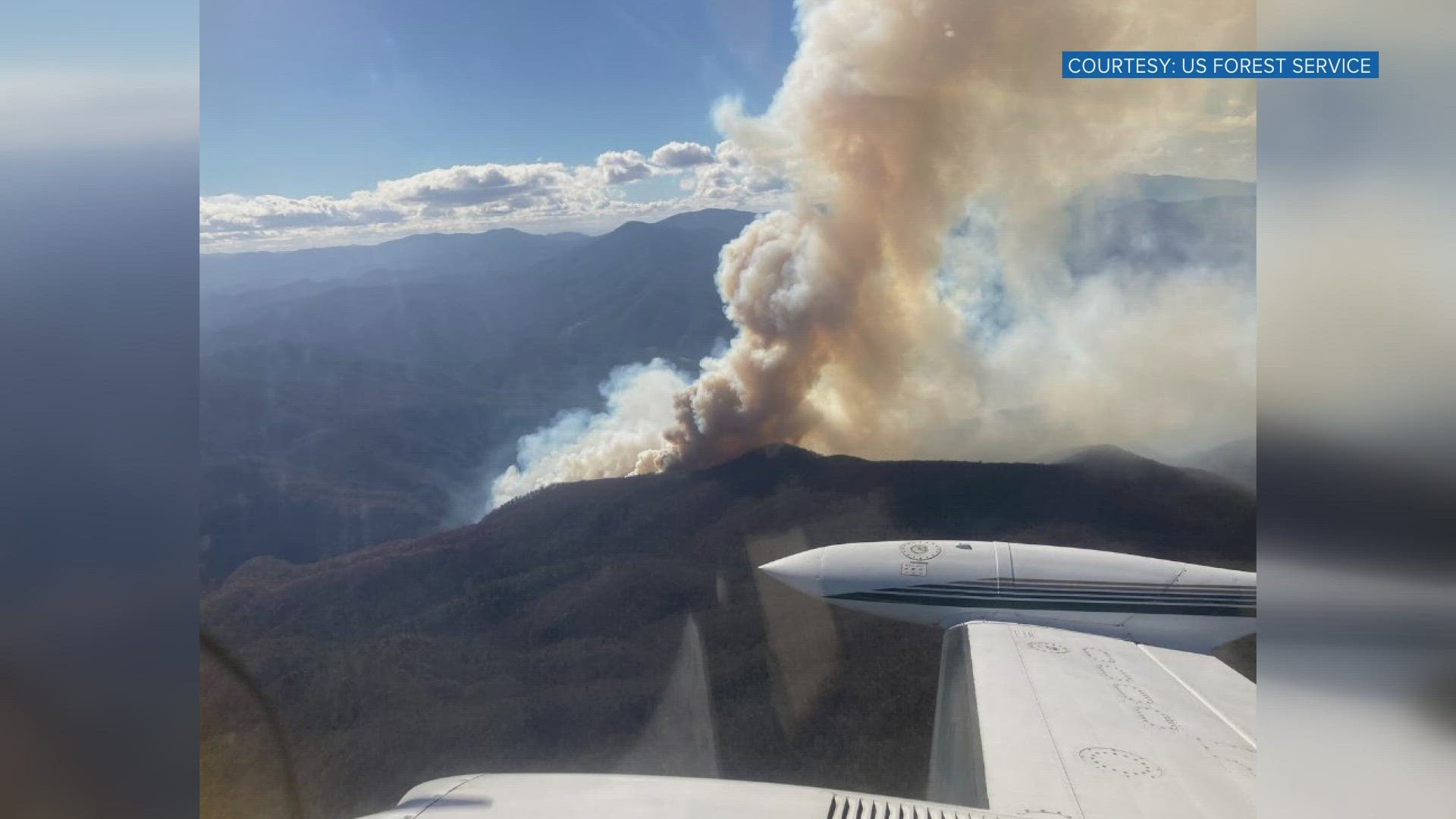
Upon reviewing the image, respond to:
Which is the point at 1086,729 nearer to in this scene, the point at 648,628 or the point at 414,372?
the point at 648,628

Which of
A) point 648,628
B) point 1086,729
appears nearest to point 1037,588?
point 1086,729

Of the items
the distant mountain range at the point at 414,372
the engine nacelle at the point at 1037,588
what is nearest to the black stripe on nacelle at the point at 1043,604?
the engine nacelle at the point at 1037,588

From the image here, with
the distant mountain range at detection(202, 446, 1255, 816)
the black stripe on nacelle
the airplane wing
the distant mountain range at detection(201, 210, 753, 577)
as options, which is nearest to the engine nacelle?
the black stripe on nacelle

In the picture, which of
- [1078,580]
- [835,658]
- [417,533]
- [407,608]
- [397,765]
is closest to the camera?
[1078,580]

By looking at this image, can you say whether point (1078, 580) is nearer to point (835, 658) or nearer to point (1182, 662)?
point (1182, 662)

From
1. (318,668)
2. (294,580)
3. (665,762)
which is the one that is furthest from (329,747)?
(294,580)

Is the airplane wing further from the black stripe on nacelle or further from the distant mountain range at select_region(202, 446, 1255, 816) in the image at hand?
the distant mountain range at select_region(202, 446, 1255, 816)
